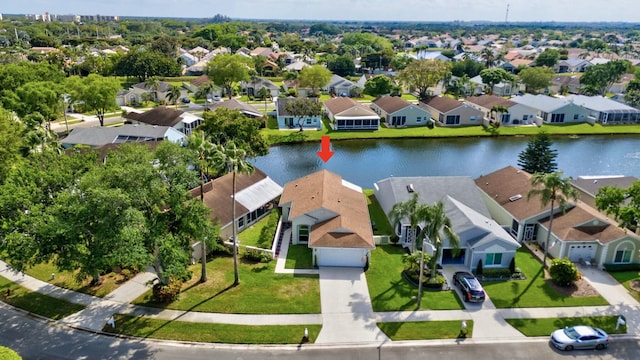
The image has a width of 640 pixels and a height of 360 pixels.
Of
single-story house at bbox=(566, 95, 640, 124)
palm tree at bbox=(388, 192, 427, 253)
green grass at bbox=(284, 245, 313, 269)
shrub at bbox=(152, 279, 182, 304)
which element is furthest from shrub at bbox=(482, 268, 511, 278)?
single-story house at bbox=(566, 95, 640, 124)

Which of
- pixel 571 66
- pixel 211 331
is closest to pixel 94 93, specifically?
pixel 211 331

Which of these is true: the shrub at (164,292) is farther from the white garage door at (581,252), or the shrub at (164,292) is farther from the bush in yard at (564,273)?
the white garage door at (581,252)

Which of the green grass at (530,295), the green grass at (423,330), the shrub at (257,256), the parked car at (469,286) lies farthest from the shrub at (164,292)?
the green grass at (530,295)

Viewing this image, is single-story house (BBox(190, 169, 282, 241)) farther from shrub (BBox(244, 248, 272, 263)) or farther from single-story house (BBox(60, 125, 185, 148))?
single-story house (BBox(60, 125, 185, 148))

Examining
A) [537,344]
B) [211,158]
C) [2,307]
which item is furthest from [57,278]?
[537,344]

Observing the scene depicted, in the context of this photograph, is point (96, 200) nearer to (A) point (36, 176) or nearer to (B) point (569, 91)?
(A) point (36, 176)
